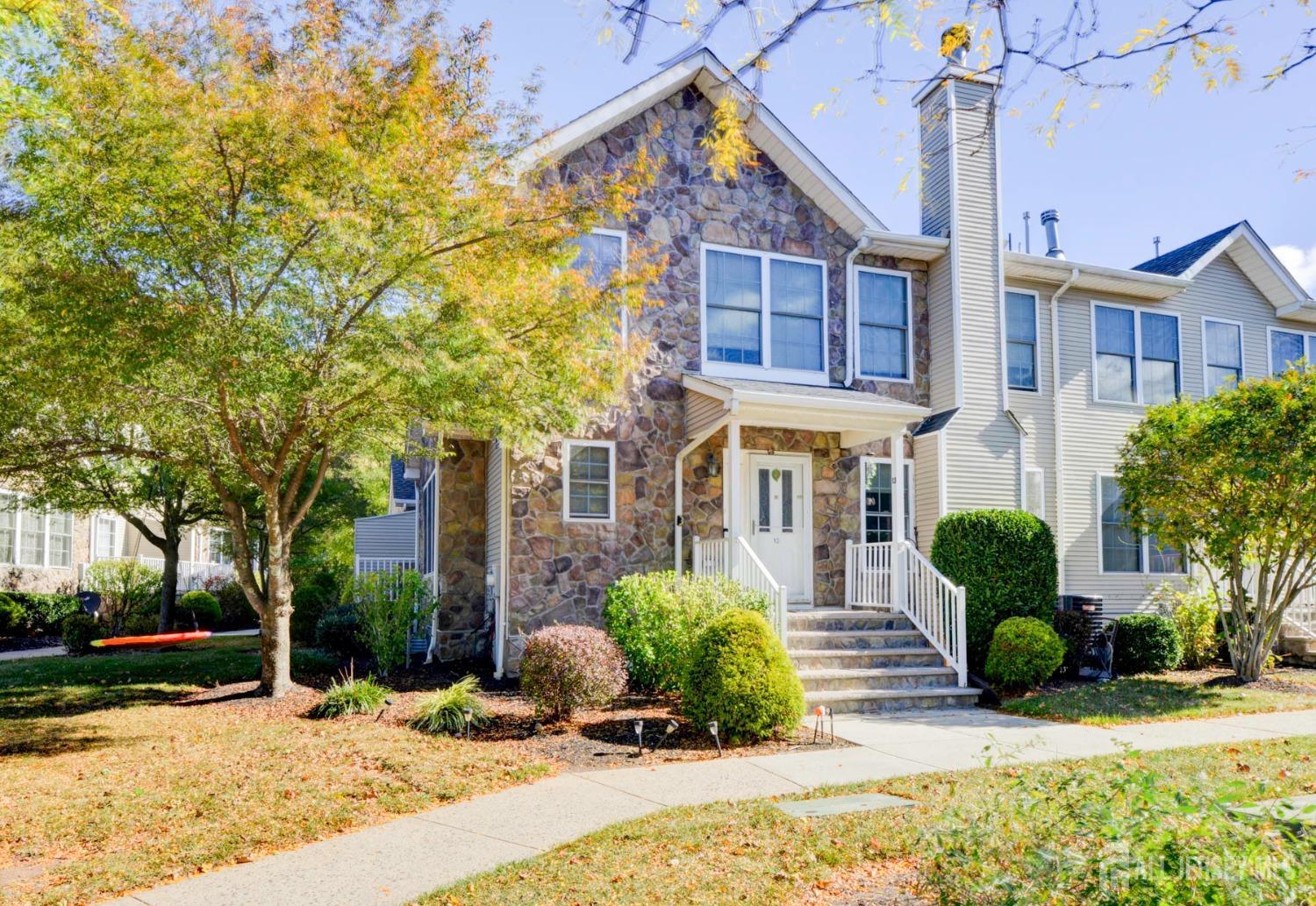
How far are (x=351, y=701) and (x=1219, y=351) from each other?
14.9 meters

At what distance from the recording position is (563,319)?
9727 mm

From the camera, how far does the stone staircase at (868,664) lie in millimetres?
10141

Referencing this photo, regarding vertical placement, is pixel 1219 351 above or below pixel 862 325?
above

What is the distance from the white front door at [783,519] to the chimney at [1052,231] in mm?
9435

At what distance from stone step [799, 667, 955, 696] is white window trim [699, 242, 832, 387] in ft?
14.0

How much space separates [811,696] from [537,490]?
4.11m

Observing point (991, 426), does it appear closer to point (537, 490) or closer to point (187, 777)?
point (537, 490)

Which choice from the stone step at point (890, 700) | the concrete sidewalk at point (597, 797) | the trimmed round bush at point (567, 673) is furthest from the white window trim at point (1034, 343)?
the trimmed round bush at point (567, 673)

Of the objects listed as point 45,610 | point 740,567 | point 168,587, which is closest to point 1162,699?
point 740,567

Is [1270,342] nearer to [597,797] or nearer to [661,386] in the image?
[661,386]

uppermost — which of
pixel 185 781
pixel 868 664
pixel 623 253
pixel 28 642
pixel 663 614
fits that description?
pixel 623 253

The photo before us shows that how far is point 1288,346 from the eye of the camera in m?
17.1

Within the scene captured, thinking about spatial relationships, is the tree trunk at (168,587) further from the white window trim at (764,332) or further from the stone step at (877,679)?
the stone step at (877,679)

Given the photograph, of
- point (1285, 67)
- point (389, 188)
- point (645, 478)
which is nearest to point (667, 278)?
point (645, 478)
